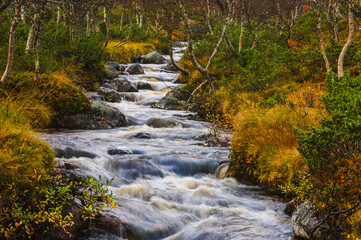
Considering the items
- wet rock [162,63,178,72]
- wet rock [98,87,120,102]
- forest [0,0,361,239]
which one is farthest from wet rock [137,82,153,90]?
wet rock [162,63,178,72]

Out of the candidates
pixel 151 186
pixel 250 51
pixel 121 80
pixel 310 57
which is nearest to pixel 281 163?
pixel 151 186

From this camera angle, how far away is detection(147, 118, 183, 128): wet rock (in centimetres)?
1257

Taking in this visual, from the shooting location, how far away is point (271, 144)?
264 inches

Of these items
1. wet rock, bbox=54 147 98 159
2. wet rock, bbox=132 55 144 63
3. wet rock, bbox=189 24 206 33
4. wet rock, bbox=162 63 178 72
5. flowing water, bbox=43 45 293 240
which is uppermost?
wet rock, bbox=189 24 206 33

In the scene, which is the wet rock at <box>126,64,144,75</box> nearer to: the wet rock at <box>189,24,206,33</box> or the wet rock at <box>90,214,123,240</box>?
the wet rock at <box>90,214,123,240</box>

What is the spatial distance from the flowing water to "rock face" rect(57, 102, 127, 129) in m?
0.51

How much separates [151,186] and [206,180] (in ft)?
4.47

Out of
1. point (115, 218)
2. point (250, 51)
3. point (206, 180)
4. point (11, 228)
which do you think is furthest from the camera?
point (250, 51)

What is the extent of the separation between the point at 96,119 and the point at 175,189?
621cm

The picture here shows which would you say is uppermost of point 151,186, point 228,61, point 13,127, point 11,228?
point 228,61

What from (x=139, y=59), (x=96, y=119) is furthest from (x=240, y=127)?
(x=139, y=59)

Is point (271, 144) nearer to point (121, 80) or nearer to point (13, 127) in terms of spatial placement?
point (13, 127)

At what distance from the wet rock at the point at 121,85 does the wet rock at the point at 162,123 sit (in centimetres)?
536

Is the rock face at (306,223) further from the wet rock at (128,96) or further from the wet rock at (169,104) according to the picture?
the wet rock at (128,96)
